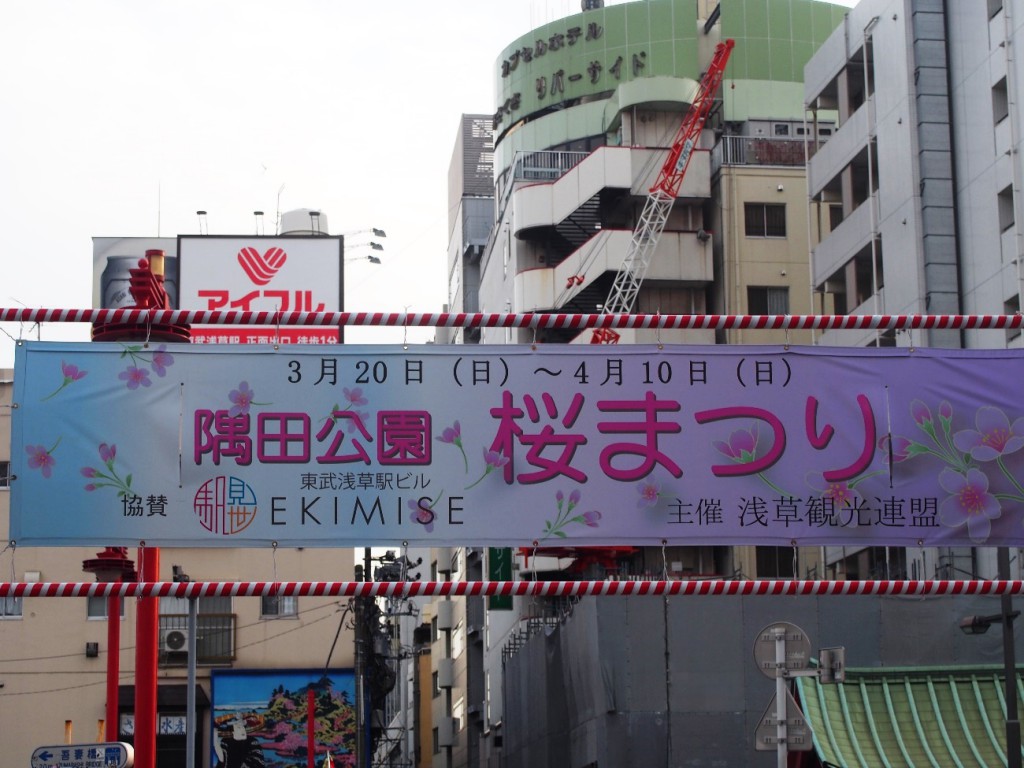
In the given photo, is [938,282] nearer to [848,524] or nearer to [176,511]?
[848,524]

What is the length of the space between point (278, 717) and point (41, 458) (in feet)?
89.2

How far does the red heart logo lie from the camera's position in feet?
118

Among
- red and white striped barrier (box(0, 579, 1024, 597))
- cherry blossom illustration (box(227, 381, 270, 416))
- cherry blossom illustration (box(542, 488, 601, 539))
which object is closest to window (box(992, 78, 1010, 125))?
red and white striped barrier (box(0, 579, 1024, 597))

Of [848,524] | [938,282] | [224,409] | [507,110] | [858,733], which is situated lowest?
[858,733]

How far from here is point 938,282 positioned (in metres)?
39.1

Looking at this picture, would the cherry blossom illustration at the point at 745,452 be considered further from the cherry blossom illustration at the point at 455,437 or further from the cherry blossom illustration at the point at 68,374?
the cherry blossom illustration at the point at 68,374

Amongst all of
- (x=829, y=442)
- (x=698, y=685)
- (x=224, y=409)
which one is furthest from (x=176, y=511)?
(x=698, y=685)

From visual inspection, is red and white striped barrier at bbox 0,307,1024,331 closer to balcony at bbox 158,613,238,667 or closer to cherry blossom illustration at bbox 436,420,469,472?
cherry blossom illustration at bbox 436,420,469,472

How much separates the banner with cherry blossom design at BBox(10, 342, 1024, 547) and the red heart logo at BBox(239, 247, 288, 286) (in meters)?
23.1

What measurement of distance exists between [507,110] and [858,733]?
43.5m

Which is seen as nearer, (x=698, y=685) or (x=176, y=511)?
(x=176, y=511)

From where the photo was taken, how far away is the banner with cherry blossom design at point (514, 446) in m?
13.0

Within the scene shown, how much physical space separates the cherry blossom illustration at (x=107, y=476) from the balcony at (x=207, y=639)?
26.8 meters

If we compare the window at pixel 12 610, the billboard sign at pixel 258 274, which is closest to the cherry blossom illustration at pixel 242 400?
the billboard sign at pixel 258 274
